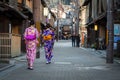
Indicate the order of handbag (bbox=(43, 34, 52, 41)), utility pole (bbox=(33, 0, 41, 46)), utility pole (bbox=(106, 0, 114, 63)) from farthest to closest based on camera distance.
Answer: utility pole (bbox=(33, 0, 41, 46)), utility pole (bbox=(106, 0, 114, 63)), handbag (bbox=(43, 34, 52, 41))

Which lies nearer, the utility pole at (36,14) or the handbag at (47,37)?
the handbag at (47,37)

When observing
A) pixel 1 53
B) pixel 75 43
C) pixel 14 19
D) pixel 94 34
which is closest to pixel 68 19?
pixel 75 43

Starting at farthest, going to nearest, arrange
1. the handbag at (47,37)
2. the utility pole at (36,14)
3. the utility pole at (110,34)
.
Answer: the utility pole at (36,14) < the utility pole at (110,34) < the handbag at (47,37)

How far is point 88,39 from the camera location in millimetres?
56062

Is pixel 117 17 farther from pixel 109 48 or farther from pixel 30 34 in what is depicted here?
pixel 30 34

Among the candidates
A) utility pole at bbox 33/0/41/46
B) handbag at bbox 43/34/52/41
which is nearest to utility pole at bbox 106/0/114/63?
handbag at bbox 43/34/52/41

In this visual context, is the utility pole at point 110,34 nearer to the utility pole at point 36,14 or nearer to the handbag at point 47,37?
the handbag at point 47,37

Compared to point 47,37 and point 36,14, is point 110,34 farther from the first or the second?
point 36,14

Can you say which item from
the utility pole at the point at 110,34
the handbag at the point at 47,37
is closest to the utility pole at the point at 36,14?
the handbag at the point at 47,37

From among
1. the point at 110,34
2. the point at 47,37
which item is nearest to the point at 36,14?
the point at 47,37

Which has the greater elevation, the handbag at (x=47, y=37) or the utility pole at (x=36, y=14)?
the utility pole at (x=36, y=14)

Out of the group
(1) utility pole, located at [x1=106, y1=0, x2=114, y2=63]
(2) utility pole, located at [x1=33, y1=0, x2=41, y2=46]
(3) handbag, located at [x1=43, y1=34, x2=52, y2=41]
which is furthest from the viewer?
(2) utility pole, located at [x1=33, y1=0, x2=41, y2=46]

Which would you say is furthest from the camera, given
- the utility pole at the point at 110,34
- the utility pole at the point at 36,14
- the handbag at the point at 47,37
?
the utility pole at the point at 36,14

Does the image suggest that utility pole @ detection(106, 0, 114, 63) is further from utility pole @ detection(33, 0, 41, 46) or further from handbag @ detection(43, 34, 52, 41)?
utility pole @ detection(33, 0, 41, 46)
